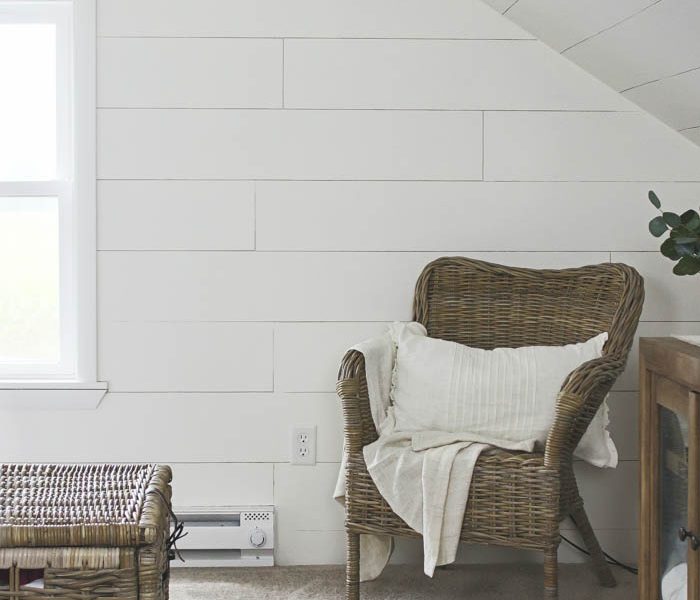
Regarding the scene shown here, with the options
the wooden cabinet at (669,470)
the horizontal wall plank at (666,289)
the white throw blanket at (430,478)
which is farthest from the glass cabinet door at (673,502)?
the horizontal wall plank at (666,289)

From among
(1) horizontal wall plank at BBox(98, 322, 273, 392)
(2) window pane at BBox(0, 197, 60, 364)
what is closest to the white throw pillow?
(1) horizontal wall plank at BBox(98, 322, 273, 392)

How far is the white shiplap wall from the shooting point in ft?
8.66

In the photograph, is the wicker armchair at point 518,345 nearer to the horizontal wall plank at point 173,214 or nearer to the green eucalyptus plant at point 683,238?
the green eucalyptus plant at point 683,238

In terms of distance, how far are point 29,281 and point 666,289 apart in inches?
78.2

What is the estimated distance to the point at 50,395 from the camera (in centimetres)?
264

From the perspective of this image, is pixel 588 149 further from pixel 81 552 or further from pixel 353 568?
pixel 81 552

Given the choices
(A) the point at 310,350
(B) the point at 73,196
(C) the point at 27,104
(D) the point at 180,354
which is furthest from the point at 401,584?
(C) the point at 27,104

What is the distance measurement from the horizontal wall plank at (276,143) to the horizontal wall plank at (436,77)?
0.05 meters

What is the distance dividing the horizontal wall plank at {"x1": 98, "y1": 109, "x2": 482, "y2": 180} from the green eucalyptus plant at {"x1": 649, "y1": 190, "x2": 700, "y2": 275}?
643 mm

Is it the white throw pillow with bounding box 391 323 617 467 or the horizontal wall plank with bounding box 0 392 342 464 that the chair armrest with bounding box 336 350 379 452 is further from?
the horizontal wall plank with bounding box 0 392 342 464

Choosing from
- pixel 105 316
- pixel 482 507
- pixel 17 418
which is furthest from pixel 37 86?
pixel 482 507

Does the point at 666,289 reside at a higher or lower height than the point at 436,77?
lower

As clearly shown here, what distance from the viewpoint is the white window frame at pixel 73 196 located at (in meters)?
2.62

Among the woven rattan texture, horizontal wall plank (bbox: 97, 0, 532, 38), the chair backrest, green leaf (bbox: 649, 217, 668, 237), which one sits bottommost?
the woven rattan texture
